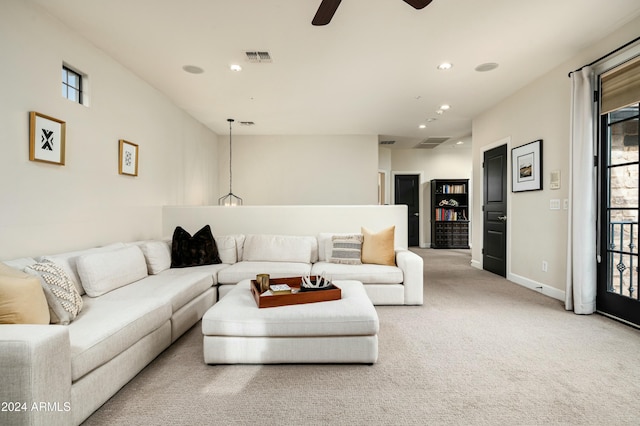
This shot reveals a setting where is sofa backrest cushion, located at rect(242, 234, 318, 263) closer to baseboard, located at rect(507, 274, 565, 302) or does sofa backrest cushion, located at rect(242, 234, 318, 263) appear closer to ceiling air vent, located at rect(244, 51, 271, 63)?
ceiling air vent, located at rect(244, 51, 271, 63)

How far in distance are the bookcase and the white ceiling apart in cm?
411

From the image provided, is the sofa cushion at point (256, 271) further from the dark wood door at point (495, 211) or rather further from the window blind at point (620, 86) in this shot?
the window blind at point (620, 86)

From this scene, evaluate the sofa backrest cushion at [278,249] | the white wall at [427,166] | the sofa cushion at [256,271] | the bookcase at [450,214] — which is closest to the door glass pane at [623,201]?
the sofa cushion at [256,271]

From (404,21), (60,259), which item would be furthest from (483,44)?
(60,259)

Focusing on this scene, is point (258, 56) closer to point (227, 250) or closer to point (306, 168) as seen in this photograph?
point (227, 250)

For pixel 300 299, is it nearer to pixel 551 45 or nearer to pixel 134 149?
pixel 134 149

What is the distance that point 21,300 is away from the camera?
1.75 m

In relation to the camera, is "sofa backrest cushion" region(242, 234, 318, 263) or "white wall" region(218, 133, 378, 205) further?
"white wall" region(218, 133, 378, 205)

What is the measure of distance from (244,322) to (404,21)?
2.82m

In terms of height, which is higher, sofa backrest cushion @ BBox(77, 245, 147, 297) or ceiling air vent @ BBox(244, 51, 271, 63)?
ceiling air vent @ BBox(244, 51, 271, 63)

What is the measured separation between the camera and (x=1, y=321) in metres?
1.66

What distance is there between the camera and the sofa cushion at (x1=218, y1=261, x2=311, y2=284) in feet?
12.3

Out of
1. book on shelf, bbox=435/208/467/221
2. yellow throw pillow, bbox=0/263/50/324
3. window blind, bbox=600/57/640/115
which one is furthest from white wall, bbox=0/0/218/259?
book on shelf, bbox=435/208/467/221

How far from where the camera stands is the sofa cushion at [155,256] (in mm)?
3562
